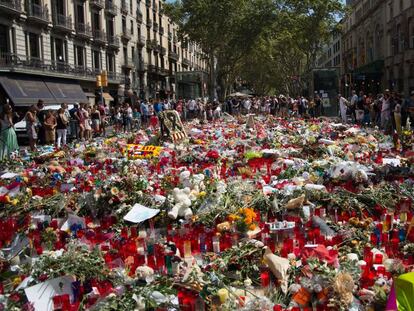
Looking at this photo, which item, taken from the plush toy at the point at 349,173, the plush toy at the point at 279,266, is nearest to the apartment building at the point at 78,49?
the plush toy at the point at 349,173

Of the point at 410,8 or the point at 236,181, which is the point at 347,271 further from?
the point at 410,8

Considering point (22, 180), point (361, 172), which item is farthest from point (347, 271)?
point (22, 180)

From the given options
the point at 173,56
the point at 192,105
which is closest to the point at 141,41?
the point at 173,56

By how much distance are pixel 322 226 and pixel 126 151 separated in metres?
6.98

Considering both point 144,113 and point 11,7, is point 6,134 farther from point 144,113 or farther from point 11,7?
point 11,7

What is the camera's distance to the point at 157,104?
24.9 metres

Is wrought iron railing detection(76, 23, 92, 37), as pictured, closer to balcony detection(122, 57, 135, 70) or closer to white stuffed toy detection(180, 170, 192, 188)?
balcony detection(122, 57, 135, 70)

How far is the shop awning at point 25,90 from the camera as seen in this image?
91.6 ft

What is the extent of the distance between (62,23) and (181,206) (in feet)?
108

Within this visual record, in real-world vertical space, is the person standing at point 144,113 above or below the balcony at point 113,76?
below

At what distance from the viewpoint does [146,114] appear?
80.5 ft

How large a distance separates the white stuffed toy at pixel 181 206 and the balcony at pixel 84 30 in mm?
34683

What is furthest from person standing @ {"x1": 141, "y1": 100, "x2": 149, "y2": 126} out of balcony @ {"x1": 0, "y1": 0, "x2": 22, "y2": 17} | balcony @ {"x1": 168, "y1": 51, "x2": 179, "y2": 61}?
balcony @ {"x1": 168, "y1": 51, "x2": 179, "y2": 61}

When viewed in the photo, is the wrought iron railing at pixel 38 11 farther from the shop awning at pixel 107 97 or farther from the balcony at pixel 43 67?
the shop awning at pixel 107 97
